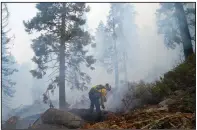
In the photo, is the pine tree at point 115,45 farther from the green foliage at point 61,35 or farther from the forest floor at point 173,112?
the forest floor at point 173,112

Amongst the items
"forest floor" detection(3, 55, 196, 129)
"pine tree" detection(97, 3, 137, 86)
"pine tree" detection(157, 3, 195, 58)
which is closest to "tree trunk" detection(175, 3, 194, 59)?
"pine tree" detection(157, 3, 195, 58)

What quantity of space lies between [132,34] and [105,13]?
7.89 metres

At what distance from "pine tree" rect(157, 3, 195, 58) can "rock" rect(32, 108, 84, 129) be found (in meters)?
5.88

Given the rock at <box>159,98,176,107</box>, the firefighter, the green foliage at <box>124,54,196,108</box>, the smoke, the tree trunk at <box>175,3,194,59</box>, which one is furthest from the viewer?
the tree trunk at <box>175,3,194,59</box>

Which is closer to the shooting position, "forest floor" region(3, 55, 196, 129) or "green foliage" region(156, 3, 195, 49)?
"forest floor" region(3, 55, 196, 129)

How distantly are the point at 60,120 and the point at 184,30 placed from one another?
6.89 meters

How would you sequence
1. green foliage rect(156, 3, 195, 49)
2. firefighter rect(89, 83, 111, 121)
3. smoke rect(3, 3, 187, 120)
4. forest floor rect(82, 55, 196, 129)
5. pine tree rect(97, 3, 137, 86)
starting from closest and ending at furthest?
forest floor rect(82, 55, 196, 129), firefighter rect(89, 83, 111, 121), smoke rect(3, 3, 187, 120), green foliage rect(156, 3, 195, 49), pine tree rect(97, 3, 137, 86)

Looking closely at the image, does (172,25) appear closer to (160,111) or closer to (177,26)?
(177,26)

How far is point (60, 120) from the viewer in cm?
808

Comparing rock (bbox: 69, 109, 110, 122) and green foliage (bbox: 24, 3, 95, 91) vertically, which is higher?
green foliage (bbox: 24, 3, 95, 91)

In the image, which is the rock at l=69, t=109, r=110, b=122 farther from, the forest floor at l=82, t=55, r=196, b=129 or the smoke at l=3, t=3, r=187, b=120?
the smoke at l=3, t=3, r=187, b=120

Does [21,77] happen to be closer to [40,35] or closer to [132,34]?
[40,35]

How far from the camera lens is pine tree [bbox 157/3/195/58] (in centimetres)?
1122

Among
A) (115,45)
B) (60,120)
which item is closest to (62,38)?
(115,45)
